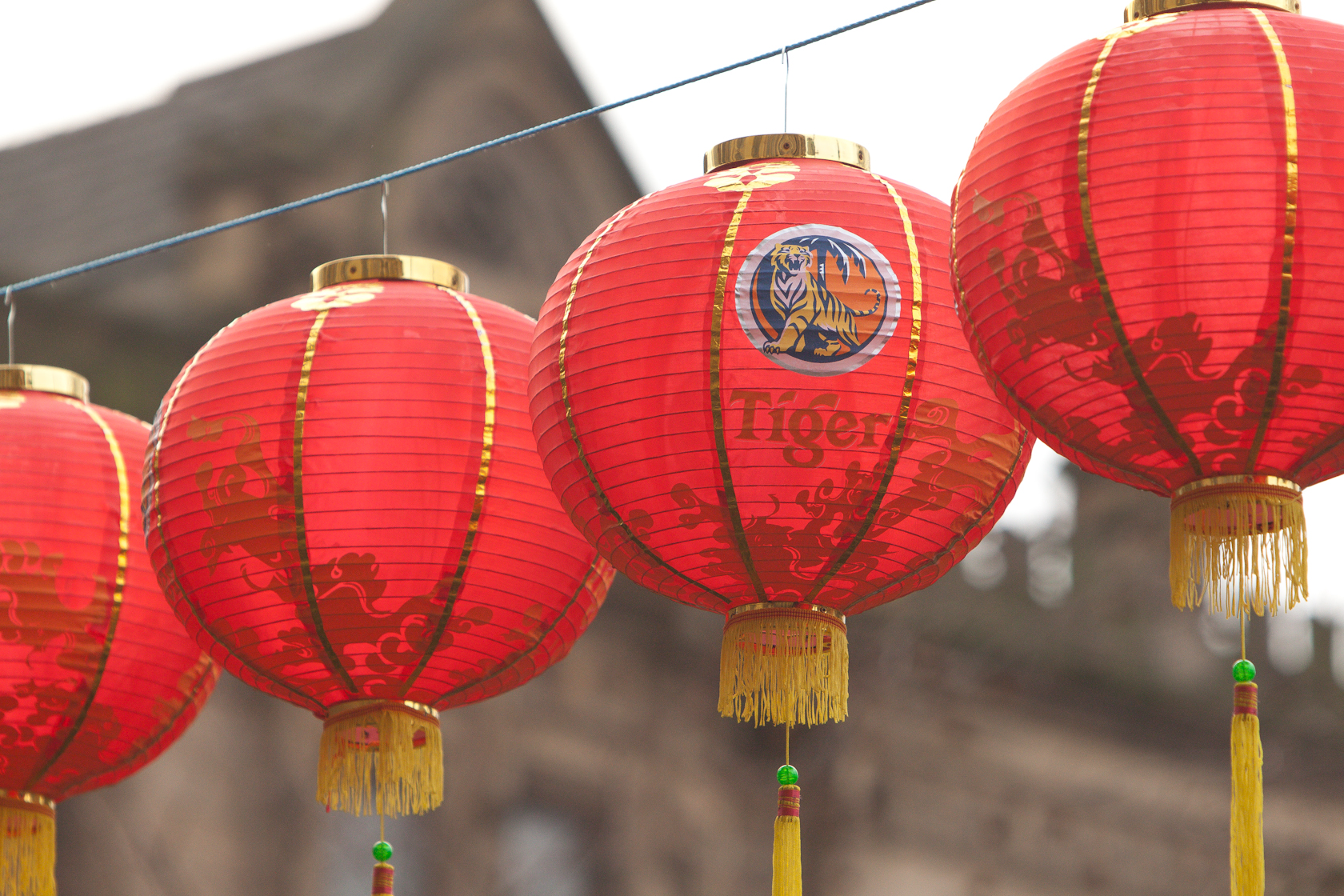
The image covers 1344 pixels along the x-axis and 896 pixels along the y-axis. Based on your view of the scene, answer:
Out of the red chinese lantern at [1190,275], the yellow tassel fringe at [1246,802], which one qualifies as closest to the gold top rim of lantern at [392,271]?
the red chinese lantern at [1190,275]

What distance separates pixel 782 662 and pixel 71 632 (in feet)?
4.32

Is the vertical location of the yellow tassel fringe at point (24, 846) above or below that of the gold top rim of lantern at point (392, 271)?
below

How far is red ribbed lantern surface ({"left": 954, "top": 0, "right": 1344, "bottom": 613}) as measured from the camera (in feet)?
7.95

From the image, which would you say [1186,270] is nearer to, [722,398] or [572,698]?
[722,398]

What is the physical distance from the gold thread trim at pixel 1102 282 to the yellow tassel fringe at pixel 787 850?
0.92 metres

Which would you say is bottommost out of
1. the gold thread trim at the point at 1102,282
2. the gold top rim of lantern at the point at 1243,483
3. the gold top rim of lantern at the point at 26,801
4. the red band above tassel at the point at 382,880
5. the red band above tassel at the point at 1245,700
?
the red band above tassel at the point at 382,880

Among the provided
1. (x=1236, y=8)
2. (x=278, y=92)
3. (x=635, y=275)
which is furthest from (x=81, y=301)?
(x=1236, y=8)

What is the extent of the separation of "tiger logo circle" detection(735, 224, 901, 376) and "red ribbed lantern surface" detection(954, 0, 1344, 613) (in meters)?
0.19

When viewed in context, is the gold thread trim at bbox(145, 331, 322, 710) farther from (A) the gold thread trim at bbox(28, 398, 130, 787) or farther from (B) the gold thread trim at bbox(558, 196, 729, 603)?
(B) the gold thread trim at bbox(558, 196, 729, 603)

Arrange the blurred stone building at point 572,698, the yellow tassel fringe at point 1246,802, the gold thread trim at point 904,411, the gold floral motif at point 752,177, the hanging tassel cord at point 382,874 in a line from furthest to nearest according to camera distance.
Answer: the blurred stone building at point 572,698 < the hanging tassel cord at point 382,874 < the gold floral motif at point 752,177 < the gold thread trim at point 904,411 < the yellow tassel fringe at point 1246,802

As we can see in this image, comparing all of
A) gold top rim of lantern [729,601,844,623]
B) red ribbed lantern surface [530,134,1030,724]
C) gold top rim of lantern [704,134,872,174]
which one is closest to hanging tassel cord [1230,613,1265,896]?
red ribbed lantern surface [530,134,1030,724]

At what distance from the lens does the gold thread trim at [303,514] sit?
305 centimetres

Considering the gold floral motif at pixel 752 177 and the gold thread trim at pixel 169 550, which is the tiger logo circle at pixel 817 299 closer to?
the gold floral motif at pixel 752 177

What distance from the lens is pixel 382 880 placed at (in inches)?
135
